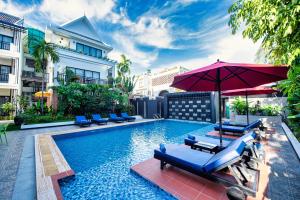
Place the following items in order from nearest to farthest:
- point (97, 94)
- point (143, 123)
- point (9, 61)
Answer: point (143, 123), point (97, 94), point (9, 61)

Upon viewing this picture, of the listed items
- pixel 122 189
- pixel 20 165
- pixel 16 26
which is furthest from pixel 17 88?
pixel 122 189

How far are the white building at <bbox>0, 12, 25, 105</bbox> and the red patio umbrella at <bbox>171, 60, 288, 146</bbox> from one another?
20.4 metres

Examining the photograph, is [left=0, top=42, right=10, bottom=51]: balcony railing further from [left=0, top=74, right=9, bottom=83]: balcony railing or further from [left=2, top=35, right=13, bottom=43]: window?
[left=0, top=74, right=9, bottom=83]: balcony railing

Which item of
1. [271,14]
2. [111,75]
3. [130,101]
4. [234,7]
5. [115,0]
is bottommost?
[130,101]

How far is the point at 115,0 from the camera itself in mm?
10203

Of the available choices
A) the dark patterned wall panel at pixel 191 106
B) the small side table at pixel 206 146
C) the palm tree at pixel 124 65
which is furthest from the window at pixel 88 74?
the small side table at pixel 206 146

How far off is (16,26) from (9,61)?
14.7 ft

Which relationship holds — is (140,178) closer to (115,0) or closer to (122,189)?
(122,189)

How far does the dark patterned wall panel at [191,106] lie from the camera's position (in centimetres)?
1580

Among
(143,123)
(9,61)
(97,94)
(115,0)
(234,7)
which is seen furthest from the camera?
(9,61)

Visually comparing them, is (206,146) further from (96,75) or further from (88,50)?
(88,50)

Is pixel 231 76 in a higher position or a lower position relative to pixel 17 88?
lower

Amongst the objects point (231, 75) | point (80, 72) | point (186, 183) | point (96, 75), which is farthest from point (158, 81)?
point (186, 183)

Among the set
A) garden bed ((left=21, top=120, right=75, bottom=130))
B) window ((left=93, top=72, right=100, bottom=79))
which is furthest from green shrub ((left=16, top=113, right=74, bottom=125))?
window ((left=93, top=72, right=100, bottom=79))
